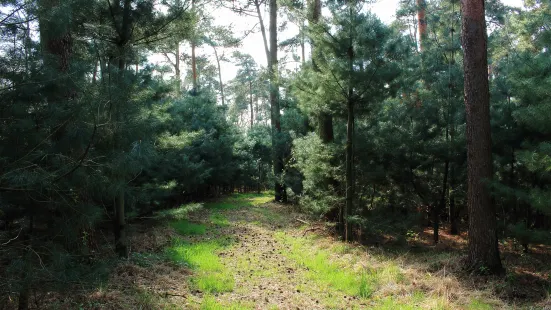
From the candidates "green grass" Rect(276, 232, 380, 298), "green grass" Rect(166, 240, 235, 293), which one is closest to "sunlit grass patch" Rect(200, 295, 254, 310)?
"green grass" Rect(166, 240, 235, 293)

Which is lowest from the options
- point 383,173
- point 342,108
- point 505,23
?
point 383,173

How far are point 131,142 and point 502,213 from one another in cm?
837

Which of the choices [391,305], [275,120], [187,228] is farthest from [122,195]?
[275,120]

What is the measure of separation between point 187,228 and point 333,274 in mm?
5397

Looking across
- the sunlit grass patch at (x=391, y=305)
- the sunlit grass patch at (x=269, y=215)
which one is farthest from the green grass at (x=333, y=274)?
the sunlit grass patch at (x=269, y=215)

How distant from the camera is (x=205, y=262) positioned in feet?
21.4

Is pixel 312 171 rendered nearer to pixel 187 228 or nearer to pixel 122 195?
pixel 187 228

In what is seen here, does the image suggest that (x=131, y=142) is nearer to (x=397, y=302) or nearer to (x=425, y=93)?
(x=397, y=302)

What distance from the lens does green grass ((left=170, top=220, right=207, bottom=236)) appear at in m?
9.61

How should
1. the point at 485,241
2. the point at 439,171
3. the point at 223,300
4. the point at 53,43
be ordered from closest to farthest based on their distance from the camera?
the point at 223,300, the point at 53,43, the point at 485,241, the point at 439,171

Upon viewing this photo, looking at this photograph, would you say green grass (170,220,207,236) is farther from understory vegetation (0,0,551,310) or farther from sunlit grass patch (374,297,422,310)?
sunlit grass patch (374,297,422,310)

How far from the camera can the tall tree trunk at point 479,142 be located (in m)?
5.90

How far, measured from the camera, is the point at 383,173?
27.2 feet

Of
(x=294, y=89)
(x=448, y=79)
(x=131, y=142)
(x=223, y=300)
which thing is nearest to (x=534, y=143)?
(x=448, y=79)
